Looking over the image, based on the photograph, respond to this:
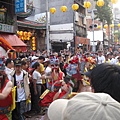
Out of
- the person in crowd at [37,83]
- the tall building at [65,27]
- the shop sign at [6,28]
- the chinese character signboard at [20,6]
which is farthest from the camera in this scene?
the tall building at [65,27]

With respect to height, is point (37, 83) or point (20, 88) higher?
point (20, 88)

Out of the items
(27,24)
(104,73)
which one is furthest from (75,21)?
(104,73)

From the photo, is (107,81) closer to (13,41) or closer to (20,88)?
(20,88)

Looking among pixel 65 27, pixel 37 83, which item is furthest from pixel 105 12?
pixel 37 83

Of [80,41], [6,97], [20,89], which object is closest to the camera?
[6,97]

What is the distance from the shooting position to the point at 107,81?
1830 mm

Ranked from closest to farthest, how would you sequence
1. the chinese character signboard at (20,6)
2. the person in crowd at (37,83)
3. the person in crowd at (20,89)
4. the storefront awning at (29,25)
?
the person in crowd at (20,89) → the person in crowd at (37,83) → the chinese character signboard at (20,6) → the storefront awning at (29,25)

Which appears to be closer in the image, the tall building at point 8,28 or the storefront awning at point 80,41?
the tall building at point 8,28

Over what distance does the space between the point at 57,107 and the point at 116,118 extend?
353mm

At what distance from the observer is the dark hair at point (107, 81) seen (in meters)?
1.83

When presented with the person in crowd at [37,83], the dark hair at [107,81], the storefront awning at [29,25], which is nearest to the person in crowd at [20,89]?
the person in crowd at [37,83]

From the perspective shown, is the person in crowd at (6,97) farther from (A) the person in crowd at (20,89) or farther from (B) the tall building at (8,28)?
(B) the tall building at (8,28)

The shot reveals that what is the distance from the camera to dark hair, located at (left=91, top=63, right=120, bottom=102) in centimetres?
183

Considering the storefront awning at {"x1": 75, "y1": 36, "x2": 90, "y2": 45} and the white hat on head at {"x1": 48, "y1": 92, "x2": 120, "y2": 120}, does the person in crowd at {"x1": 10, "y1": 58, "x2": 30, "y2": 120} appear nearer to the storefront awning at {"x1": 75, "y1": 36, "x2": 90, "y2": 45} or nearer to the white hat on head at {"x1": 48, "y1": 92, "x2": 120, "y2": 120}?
the white hat on head at {"x1": 48, "y1": 92, "x2": 120, "y2": 120}
